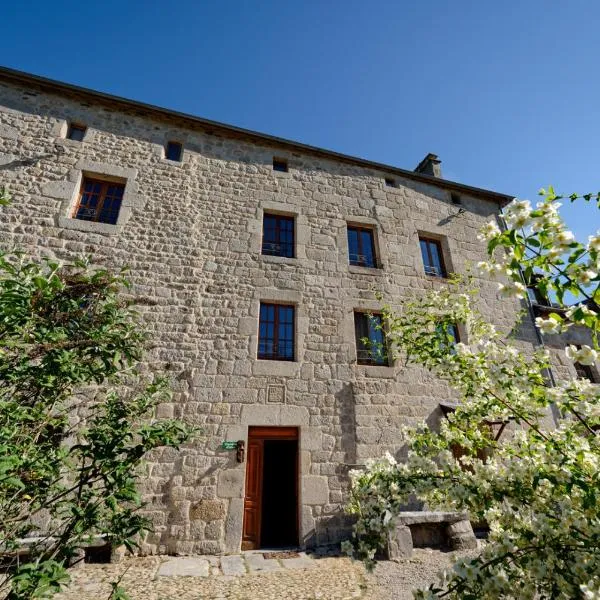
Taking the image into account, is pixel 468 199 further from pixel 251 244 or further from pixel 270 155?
pixel 251 244

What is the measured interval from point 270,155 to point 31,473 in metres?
7.42

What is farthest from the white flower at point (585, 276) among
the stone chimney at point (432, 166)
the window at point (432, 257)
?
Answer: the stone chimney at point (432, 166)

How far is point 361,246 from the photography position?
756 centimetres

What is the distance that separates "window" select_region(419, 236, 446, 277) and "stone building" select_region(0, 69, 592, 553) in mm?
49

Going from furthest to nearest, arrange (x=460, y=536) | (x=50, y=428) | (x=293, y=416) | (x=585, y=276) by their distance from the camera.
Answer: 1. (x=293, y=416)
2. (x=460, y=536)
3. (x=50, y=428)
4. (x=585, y=276)

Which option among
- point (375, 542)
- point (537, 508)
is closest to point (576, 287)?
point (537, 508)

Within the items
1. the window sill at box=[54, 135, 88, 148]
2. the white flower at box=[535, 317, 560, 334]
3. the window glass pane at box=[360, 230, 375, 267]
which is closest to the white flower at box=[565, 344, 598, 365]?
the white flower at box=[535, 317, 560, 334]

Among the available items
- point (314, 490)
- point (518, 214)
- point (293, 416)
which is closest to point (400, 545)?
point (314, 490)

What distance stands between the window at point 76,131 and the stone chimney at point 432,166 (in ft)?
27.4

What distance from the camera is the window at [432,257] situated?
25.9ft

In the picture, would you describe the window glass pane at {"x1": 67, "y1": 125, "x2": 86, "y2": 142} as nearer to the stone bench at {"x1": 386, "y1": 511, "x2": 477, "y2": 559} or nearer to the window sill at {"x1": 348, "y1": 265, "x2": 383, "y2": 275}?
the window sill at {"x1": 348, "y1": 265, "x2": 383, "y2": 275}

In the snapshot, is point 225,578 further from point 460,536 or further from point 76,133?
point 76,133

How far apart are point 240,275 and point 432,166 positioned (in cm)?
679

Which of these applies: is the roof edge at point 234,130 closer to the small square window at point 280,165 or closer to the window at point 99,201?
the small square window at point 280,165
